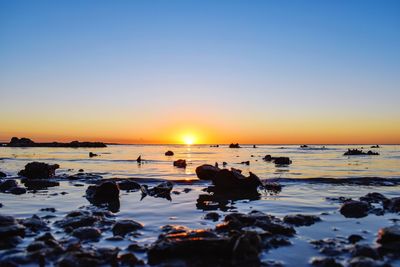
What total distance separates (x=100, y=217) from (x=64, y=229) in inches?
55.0

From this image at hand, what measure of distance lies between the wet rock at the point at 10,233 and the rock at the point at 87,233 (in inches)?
45.0

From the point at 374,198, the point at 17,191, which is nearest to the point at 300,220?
the point at 374,198

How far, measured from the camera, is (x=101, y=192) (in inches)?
575

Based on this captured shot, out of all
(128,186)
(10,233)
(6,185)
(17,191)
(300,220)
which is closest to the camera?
(10,233)

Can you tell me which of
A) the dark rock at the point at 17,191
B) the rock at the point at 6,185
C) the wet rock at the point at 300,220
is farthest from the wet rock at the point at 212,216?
the rock at the point at 6,185

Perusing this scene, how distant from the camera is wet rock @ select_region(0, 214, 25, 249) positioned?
7543 mm

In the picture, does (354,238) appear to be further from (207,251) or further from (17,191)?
(17,191)

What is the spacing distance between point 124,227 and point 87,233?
1.01 meters

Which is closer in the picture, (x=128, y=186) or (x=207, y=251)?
(x=207, y=251)

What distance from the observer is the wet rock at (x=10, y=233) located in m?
7.54

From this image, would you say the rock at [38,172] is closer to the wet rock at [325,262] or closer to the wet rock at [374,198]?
the wet rock at [374,198]

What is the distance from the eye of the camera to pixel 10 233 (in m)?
7.98

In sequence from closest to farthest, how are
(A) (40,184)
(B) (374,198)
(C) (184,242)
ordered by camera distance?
(C) (184,242), (B) (374,198), (A) (40,184)

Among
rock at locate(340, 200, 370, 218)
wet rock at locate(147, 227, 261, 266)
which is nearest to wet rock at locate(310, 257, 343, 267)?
wet rock at locate(147, 227, 261, 266)
